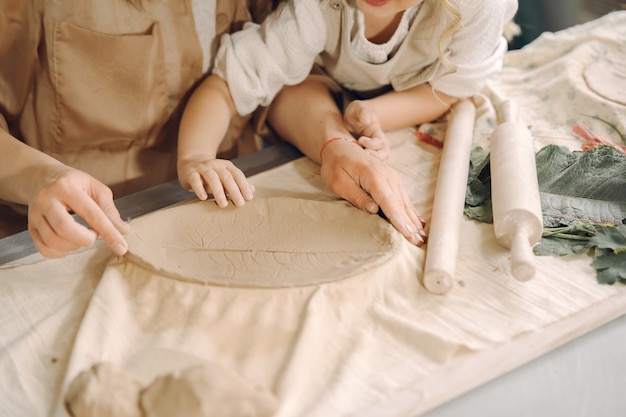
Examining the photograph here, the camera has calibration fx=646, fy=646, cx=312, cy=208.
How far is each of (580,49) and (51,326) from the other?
3.93 feet

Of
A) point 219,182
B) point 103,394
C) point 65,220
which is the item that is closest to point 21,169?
point 65,220

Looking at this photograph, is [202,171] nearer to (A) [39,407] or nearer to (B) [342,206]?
(B) [342,206]

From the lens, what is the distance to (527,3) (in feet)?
6.15

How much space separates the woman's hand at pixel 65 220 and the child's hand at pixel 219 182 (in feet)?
0.56

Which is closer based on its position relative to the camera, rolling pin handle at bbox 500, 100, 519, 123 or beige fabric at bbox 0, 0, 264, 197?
beige fabric at bbox 0, 0, 264, 197

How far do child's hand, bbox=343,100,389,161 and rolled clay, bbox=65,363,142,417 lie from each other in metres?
0.57

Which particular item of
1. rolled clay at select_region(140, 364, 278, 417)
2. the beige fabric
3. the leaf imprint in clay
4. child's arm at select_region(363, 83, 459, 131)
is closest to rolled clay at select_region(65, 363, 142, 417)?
rolled clay at select_region(140, 364, 278, 417)

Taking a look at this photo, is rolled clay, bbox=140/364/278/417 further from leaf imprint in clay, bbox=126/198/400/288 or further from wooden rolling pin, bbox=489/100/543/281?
wooden rolling pin, bbox=489/100/543/281

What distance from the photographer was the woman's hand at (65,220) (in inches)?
31.3

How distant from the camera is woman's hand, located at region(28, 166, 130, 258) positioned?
794 millimetres

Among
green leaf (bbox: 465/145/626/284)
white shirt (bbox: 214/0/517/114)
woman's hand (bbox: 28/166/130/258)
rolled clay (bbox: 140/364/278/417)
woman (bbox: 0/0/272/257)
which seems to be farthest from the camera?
white shirt (bbox: 214/0/517/114)

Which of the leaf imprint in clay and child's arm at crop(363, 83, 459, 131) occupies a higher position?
child's arm at crop(363, 83, 459, 131)

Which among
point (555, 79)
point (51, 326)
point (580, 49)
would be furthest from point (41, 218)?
point (580, 49)

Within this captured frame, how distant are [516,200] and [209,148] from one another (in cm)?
50
